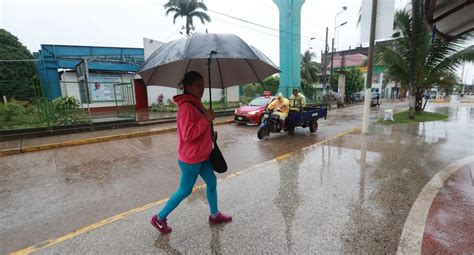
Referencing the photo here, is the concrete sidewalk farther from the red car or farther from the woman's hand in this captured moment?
the woman's hand

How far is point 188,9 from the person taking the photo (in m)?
24.9

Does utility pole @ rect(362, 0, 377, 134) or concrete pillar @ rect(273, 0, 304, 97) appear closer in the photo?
utility pole @ rect(362, 0, 377, 134)

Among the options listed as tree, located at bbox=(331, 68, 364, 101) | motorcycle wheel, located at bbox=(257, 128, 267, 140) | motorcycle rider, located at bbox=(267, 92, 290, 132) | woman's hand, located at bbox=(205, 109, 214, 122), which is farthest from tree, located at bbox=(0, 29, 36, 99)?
tree, located at bbox=(331, 68, 364, 101)

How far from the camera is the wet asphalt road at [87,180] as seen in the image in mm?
3137

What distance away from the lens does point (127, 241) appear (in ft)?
8.55

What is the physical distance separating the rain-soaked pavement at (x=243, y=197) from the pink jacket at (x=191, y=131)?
911 millimetres

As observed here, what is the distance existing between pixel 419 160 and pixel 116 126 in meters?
10.0

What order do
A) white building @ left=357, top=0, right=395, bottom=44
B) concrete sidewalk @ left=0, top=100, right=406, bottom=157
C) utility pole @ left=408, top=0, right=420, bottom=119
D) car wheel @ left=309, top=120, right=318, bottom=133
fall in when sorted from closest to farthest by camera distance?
1. concrete sidewalk @ left=0, top=100, right=406, bottom=157
2. white building @ left=357, top=0, right=395, bottom=44
3. car wheel @ left=309, top=120, right=318, bottom=133
4. utility pole @ left=408, top=0, right=420, bottom=119

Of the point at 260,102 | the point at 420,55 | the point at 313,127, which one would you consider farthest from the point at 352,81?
the point at 313,127

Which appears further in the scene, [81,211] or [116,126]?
[116,126]

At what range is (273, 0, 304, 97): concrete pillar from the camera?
17.8 m

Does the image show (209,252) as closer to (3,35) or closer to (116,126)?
(116,126)

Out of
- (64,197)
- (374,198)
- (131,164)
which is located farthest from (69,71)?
(374,198)

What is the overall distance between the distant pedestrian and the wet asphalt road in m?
1.28
